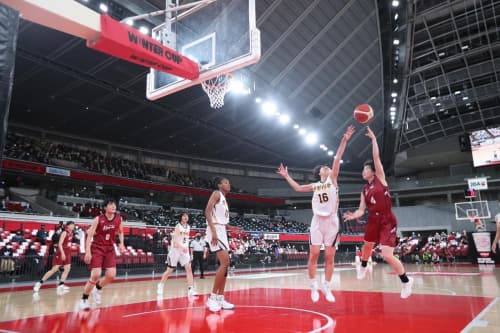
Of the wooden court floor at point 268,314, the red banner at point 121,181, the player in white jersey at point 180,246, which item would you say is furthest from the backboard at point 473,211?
the player in white jersey at point 180,246

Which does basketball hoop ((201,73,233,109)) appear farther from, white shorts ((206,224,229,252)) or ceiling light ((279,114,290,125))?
ceiling light ((279,114,290,125))

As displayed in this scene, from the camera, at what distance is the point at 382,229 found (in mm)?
5637

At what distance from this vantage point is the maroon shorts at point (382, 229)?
18.1 ft

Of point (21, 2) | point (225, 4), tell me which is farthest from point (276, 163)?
point (21, 2)

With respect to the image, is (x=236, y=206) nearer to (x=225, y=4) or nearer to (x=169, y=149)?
(x=169, y=149)

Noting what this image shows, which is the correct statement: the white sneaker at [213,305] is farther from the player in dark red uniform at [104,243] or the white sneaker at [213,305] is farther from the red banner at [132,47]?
the red banner at [132,47]

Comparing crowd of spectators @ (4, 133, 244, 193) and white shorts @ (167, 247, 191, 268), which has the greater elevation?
crowd of spectators @ (4, 133, 244, 193)

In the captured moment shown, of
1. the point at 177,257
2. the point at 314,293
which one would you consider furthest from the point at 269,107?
the point at 314,293

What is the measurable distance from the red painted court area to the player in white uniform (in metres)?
0.23

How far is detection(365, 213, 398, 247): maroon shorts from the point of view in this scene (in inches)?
217

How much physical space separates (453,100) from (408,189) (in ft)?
38.7

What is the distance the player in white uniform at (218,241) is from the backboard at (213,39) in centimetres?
257

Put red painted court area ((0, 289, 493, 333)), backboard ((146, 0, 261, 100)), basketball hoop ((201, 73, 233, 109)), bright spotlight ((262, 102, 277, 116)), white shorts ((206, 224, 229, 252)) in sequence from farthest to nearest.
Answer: bright spotlight ((262, 102, 277, 116))
basketball hoop ((201, 73, 233, 109))
backboard ((146, 0, 261, 100))
white shorts ((206, 224, 229, 252))
red painted court area ((0, 289, 493, 333))

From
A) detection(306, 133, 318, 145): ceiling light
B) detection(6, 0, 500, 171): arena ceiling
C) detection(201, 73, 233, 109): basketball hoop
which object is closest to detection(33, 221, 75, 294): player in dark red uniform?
detection(201, 73, 233, 109): basketball hoop
